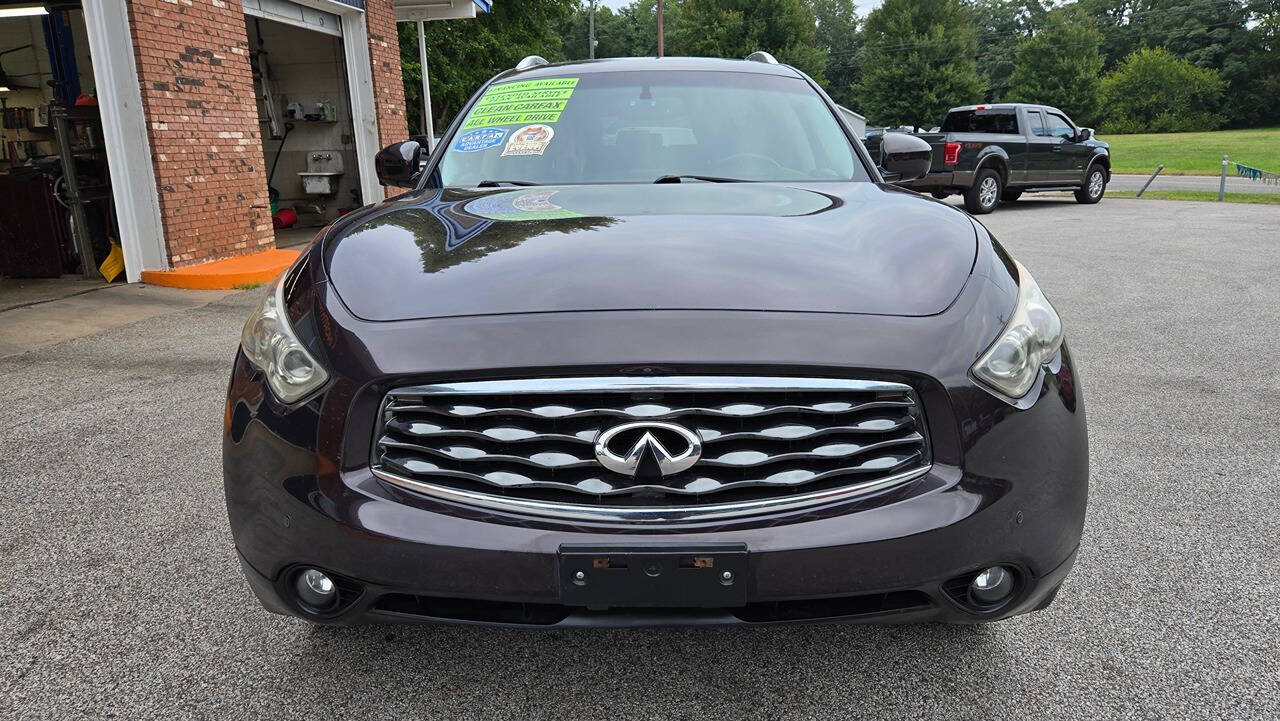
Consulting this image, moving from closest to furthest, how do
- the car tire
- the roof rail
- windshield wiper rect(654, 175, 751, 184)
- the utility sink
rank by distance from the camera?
windshield wiper rect(654, 175, 751, 184), the roof rail, the utility sink, the car tire

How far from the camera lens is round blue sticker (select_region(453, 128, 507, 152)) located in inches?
125

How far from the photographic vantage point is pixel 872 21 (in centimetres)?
5866

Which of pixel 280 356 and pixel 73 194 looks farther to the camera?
pixel 73 194

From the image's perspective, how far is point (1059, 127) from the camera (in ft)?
53.6

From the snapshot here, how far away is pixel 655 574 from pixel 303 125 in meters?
13.9

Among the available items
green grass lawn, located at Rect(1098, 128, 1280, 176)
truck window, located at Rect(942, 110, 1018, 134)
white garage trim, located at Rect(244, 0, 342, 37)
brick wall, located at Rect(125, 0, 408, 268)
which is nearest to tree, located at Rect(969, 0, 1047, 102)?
green grass lawn, located at Rect(1098, 128, 1280, 176)

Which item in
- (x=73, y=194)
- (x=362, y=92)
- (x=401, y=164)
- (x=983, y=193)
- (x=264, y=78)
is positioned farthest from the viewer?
(x=983, y=193)

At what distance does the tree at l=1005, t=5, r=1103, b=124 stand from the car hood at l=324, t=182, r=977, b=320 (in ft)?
212

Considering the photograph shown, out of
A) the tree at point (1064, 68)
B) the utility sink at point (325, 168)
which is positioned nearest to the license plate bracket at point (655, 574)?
the utility sink at point (325, 168)

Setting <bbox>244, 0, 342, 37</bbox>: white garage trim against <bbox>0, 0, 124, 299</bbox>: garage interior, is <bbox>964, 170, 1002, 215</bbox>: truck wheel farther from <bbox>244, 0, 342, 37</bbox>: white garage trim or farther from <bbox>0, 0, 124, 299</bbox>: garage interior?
<bbox>0, 0, 124, 299</bbox>: garage interior

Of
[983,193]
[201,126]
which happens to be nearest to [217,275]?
[201,126]

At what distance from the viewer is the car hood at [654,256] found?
5.83 ft

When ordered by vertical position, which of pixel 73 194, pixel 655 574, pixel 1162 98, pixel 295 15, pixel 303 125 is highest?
pixel 295 15

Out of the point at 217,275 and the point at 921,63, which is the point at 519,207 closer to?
the point at 217,275
